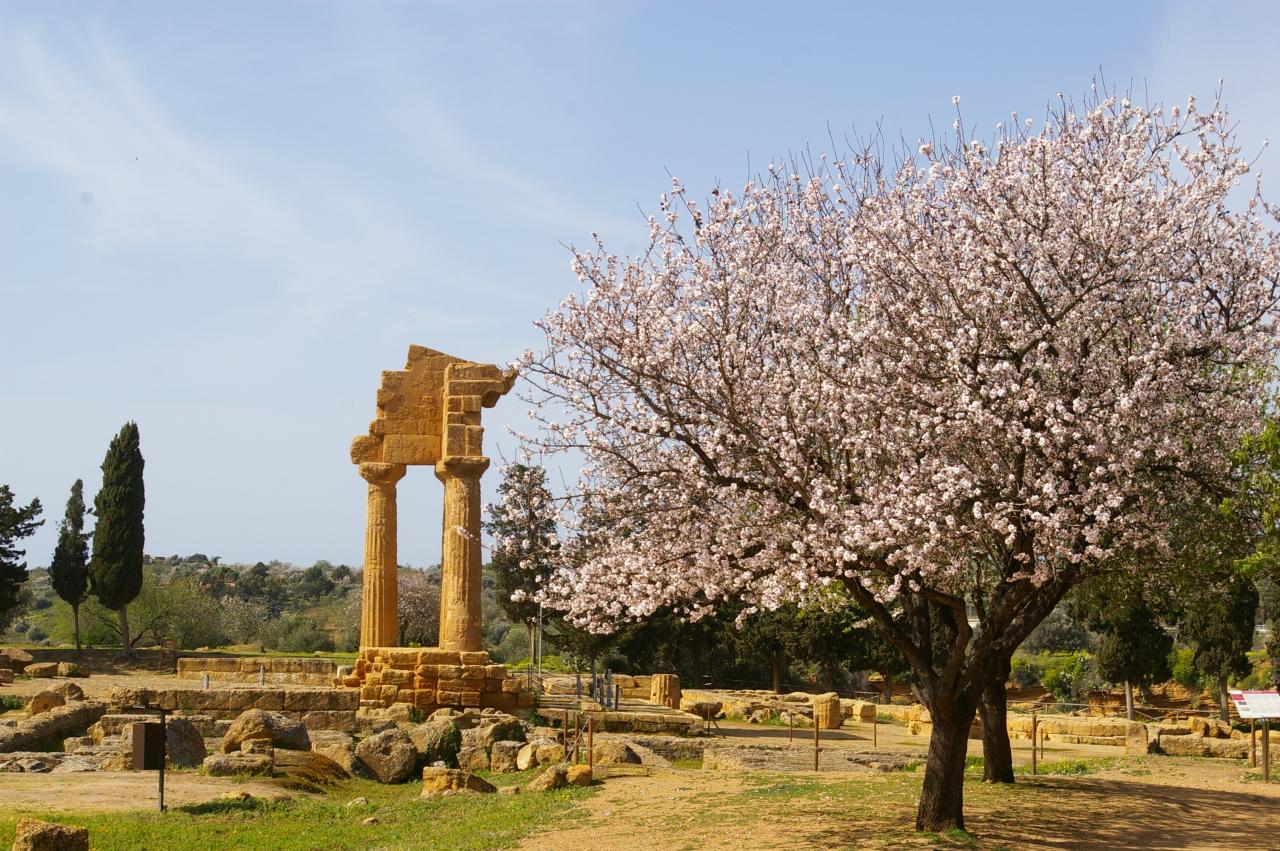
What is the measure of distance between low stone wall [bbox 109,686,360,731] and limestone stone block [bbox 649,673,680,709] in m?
13.1

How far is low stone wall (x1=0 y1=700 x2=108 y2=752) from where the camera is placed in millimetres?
18641

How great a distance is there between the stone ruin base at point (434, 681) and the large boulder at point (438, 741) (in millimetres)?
2666

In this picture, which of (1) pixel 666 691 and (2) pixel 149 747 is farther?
(1) pixel 666 691

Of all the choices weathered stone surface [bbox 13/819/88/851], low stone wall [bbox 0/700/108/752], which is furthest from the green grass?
low stone wall [bbox 0/700/108/752]

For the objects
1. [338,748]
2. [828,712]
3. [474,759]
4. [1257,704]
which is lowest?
[828,712]

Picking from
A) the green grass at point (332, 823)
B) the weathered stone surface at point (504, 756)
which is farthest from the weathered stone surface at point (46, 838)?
the weathered stone surface at point (504, 756)

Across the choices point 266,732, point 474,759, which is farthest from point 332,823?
point 474,759

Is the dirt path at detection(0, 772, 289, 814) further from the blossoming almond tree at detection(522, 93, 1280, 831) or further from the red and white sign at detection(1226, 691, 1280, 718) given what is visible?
the red and white sign at detection(1226, 691, 1280, 718)

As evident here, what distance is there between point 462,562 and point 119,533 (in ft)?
90.5

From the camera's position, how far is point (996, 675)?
595 inches

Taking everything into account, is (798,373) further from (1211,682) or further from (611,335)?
(1211,682)

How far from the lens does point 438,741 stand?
766 inches

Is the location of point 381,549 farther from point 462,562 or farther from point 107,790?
point 107,790

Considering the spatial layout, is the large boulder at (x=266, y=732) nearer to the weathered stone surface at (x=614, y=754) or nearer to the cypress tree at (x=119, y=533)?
the weathered stone surface at (x=614, y=754)
